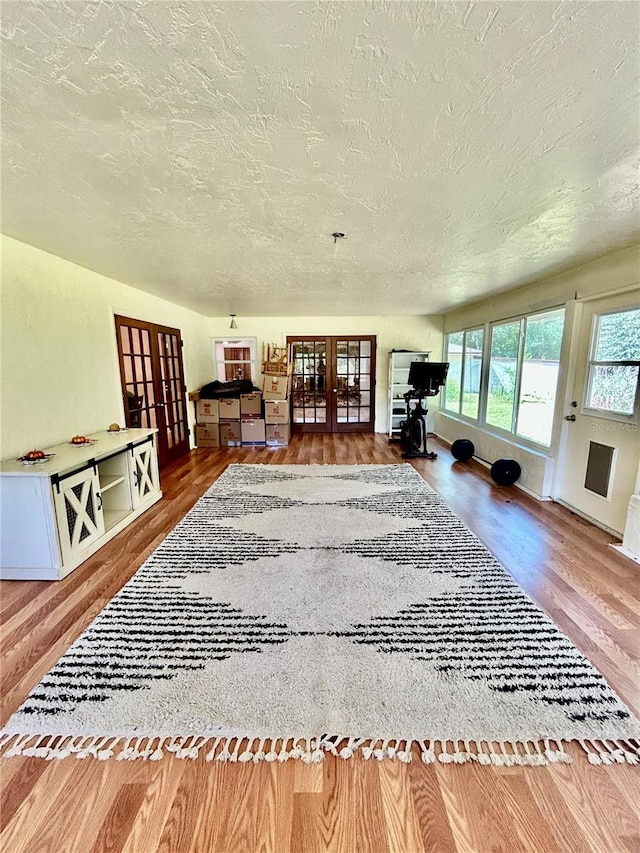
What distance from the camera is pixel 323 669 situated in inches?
61.3

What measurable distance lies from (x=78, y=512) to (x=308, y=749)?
7.06 feet

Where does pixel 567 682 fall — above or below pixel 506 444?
below

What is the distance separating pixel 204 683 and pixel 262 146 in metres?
2.30

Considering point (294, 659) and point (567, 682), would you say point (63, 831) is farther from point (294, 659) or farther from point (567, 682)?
point (567, 682)

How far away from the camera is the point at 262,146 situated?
1.41 meters

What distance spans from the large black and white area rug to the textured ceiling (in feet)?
7.41

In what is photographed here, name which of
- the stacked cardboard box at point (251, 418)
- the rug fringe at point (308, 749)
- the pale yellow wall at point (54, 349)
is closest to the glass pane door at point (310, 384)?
the stacked cardboard box at point (251, 418)

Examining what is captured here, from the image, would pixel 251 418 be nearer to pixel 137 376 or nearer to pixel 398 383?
pixel 137 376

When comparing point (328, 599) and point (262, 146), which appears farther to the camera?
point (328, 599)

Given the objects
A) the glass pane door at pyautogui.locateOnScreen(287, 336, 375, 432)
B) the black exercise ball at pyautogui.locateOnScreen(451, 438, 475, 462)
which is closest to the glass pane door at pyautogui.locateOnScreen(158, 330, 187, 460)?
the glass pane door at pyautogui.locateOnScreen(287, 336, 375, 432)

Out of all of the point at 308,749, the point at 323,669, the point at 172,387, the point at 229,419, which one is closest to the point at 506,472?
the point at 323,669

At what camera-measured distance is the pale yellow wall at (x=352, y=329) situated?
654 centimetres

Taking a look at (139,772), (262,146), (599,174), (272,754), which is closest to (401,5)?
(262,146)

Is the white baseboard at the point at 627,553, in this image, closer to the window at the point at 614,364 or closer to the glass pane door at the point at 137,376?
the window at the point at 614,364
